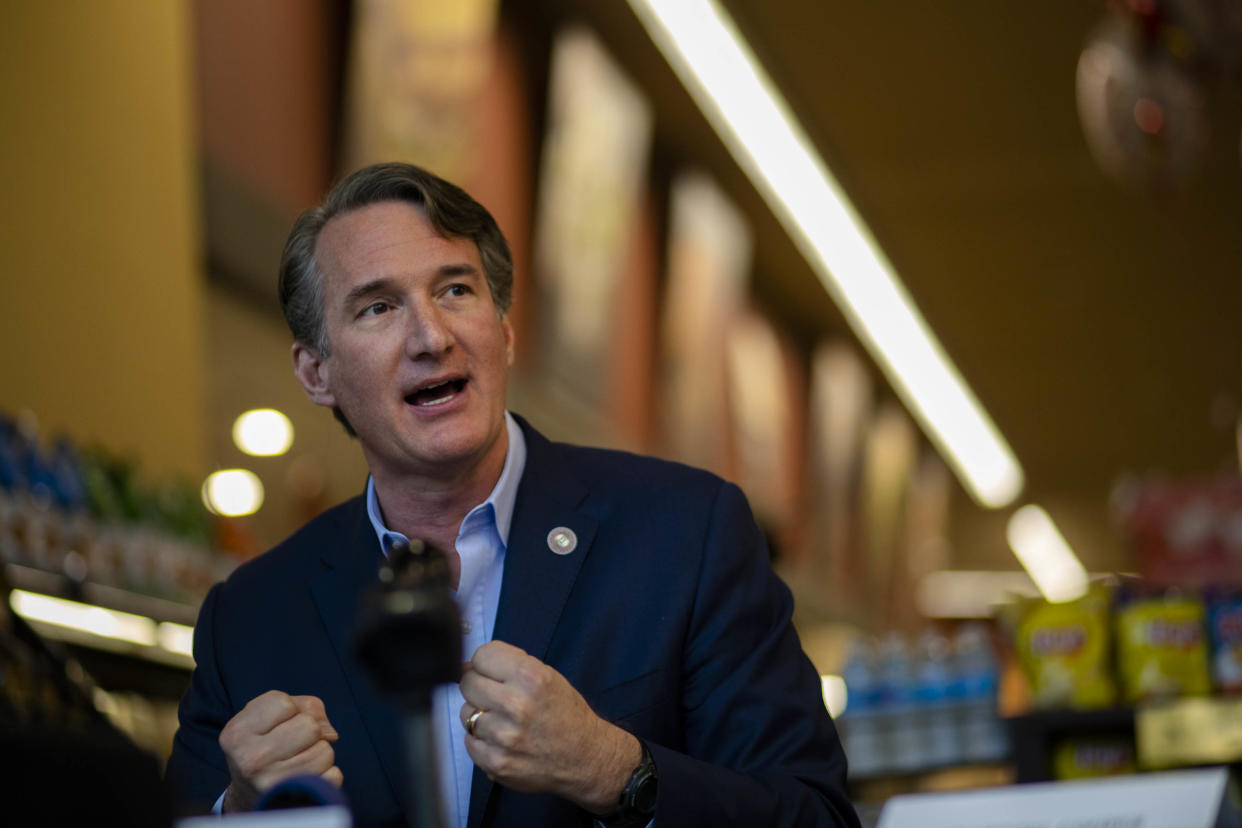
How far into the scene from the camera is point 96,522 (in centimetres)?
294

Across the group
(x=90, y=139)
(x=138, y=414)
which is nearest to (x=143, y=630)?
(x=138, y=414)

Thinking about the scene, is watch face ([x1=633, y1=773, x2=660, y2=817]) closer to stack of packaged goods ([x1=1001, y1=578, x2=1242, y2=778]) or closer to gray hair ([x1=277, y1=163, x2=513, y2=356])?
gray hair ([x1=277, y1=163, x2=513, y2=356])

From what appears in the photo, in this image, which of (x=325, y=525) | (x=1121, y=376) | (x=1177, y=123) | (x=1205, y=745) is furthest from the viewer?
(x=1121, y=376)

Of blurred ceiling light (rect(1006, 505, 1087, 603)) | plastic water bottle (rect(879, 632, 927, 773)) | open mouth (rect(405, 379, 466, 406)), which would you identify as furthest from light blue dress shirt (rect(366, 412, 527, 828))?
blurred ceiling light (rect(1006, 505, 1087, 603))

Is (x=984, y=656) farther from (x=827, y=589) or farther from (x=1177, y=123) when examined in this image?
(x=827, y=589)

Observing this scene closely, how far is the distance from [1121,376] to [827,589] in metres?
2.45

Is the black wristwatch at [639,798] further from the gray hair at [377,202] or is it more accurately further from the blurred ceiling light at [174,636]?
the blurred ceiling light at [174,636]

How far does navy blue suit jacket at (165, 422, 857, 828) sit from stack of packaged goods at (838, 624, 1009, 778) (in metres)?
1.36

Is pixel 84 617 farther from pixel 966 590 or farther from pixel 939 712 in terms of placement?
pixel 966 590

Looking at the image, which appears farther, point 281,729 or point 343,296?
point 343,296

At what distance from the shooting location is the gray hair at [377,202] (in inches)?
73.9

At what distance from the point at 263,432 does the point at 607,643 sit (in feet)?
12.1

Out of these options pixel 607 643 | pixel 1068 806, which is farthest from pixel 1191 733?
pixel 1068 806

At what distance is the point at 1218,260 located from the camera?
327 inches
